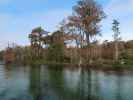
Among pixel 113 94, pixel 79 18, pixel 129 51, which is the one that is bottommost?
pixel 113 94

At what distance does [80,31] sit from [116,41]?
2403 cm

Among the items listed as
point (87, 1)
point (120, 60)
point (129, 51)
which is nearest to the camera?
point (87, 1)

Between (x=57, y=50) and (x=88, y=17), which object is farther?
(x=57, y=50)

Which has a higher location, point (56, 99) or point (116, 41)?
point (116, 41)

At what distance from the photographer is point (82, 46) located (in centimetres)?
6794

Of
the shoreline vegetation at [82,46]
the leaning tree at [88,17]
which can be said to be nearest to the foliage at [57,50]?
the shoreline vegetation at [82,46]

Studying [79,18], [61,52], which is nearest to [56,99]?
[79,18]

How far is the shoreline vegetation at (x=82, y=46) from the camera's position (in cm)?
6488

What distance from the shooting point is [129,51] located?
259 ft

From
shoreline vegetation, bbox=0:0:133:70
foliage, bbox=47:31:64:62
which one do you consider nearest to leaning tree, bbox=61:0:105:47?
shoreline vegetation, bbox=0:0:133:70

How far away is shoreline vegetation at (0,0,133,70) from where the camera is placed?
64875mm

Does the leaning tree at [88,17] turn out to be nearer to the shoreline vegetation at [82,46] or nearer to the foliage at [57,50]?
the shoreline vegetation at [82,46]

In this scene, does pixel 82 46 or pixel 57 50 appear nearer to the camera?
pixel 82 46

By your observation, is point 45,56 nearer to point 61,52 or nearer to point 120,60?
point 61,52
